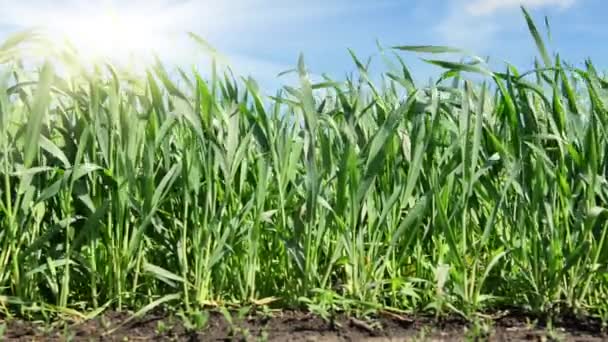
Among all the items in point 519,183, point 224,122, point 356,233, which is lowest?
point 356,233

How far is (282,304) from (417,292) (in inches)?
17.8

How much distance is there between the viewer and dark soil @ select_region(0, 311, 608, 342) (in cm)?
217

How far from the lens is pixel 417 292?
2572 millimetres

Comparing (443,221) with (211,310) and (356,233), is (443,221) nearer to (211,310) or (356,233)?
(356,233)

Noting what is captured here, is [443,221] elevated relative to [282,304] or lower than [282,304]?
elevated

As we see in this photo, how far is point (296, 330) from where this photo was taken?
2209 millimetres

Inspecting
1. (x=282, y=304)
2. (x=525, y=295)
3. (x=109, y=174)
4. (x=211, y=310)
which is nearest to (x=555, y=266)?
(x=525, y=295)

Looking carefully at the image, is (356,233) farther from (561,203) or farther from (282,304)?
(561,203)

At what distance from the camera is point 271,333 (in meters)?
2.18

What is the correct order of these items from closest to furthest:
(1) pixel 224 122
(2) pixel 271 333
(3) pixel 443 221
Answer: (2) pixel 271 333, (3) pixel 443 221, (1) pixel 224 122

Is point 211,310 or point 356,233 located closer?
point 211,310

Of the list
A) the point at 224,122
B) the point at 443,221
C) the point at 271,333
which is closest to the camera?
the point at 271,333

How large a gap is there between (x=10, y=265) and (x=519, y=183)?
1.69 meters

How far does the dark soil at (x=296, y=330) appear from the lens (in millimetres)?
2174
